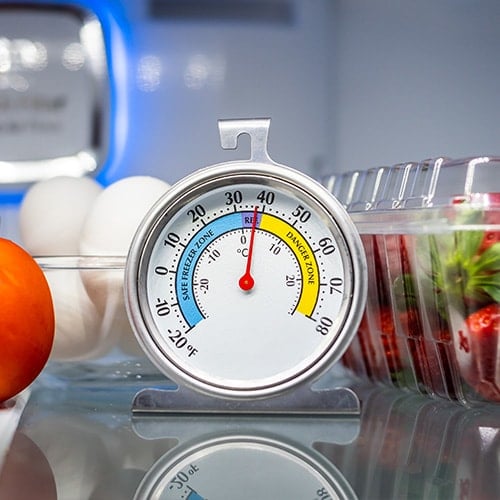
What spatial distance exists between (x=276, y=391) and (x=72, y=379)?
32 cm

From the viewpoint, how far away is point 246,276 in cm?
87

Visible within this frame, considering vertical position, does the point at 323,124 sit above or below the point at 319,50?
below

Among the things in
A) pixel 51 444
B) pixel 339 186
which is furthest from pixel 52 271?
pixel 339 186

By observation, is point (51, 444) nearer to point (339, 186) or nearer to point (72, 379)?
point (72, 379)

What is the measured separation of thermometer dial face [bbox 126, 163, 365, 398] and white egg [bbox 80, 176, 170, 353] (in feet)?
0.41

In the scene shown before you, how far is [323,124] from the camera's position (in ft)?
5.25

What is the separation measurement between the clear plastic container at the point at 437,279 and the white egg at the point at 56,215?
361 millimetres

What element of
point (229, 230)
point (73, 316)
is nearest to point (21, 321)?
point (73, 316)

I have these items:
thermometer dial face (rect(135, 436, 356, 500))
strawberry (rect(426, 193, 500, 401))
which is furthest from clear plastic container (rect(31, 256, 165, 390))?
strawberry (rect(426, 193, 500, 401))

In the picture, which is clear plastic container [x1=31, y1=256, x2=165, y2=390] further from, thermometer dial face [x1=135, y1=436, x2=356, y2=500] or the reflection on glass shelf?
thermometer dial face [x1=135, y1=436, x2=356, y2=500]

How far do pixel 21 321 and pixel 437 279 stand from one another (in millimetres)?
436

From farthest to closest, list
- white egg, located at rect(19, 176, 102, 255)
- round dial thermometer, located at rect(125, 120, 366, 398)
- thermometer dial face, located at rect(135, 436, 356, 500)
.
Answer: white egg, located at rect(19, 176, 102, 255) → round dial thermometer, located at rect(125, 120, 366, 398) → thermometer dial face, located at rect(135, 436, 356, 500)

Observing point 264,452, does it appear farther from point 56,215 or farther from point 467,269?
point 56,215

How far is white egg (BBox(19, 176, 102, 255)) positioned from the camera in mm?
1093
